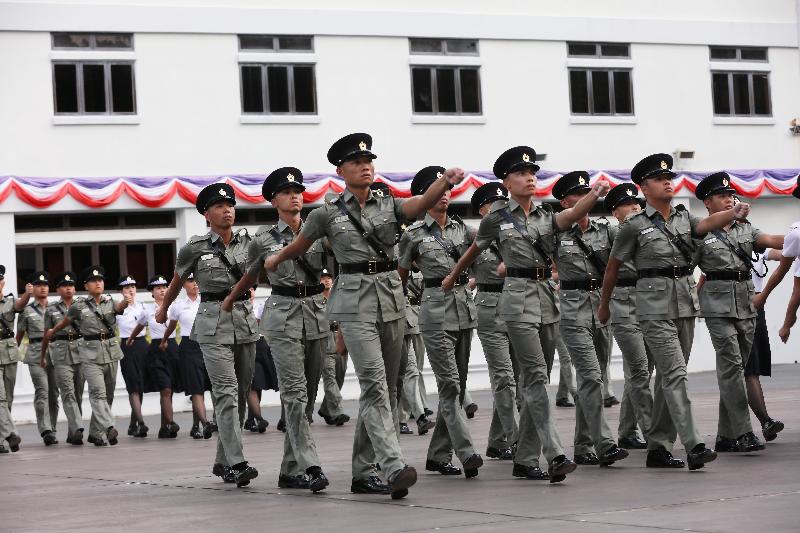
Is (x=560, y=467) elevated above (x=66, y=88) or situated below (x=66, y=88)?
below

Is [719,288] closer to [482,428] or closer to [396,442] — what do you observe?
[396,442]

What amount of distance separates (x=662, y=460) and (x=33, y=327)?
38.5 feet

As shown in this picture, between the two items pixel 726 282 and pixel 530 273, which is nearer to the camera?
pixel 530 273

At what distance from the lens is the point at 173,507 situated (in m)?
11.1

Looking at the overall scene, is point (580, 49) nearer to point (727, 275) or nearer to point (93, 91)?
point (93, 91)

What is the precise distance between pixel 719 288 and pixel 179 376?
10138 millimetres

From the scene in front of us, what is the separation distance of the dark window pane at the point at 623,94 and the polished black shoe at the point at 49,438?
51.6 feet

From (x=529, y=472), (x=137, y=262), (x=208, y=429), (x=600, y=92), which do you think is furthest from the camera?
(x=600, y=92)

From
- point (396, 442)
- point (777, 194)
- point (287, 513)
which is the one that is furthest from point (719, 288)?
point (777, 194)

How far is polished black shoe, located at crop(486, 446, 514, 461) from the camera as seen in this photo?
1336cm

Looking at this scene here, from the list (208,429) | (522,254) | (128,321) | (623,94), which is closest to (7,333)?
(128,321)

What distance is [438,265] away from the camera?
13852 mm

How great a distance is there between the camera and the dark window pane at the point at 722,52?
110 ft

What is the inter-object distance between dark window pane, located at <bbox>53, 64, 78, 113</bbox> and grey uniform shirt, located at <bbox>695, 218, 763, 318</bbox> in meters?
17.1
